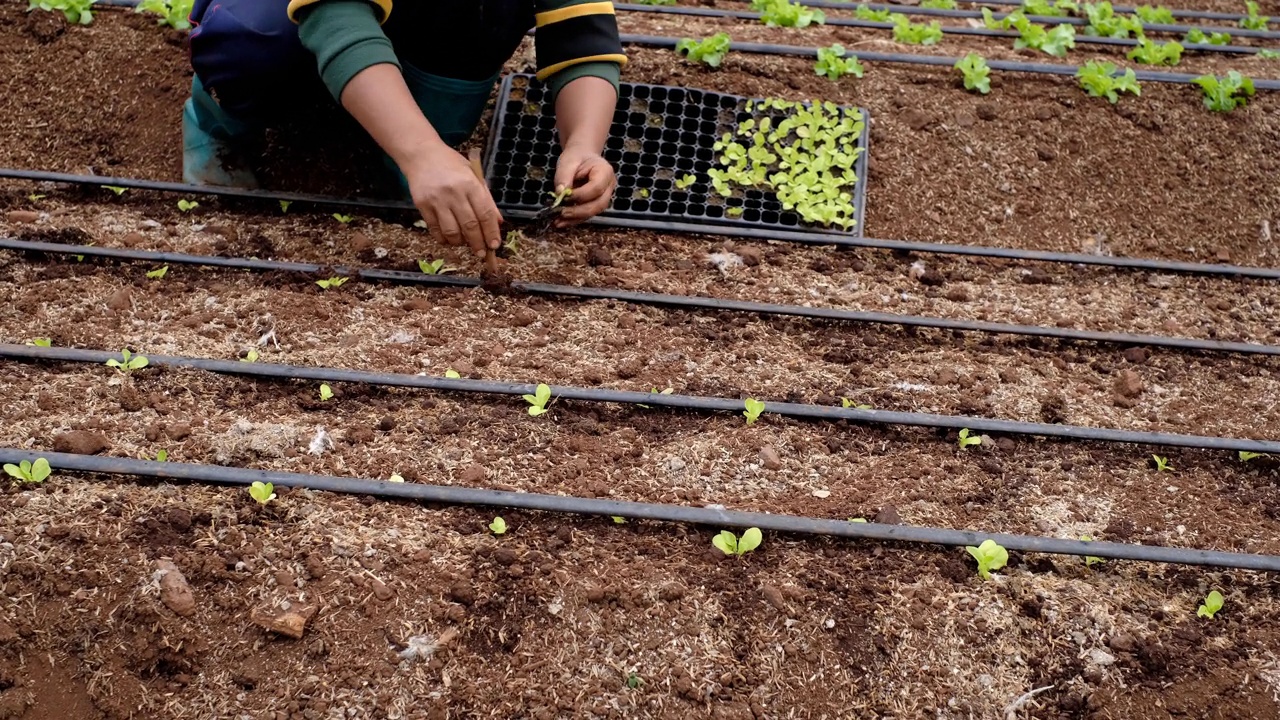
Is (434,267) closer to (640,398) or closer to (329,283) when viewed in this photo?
(329,283)

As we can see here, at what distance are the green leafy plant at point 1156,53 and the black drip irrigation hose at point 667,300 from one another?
1292 mm

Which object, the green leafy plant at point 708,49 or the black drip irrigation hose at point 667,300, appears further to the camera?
the green leafy plant at point 708,49

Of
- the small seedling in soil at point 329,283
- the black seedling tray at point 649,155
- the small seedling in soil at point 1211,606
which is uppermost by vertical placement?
the black seedling tray at point 649,155

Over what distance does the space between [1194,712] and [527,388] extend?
146 centimetres

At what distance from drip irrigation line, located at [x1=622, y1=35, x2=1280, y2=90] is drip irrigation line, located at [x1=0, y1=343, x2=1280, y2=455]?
1.55 meters

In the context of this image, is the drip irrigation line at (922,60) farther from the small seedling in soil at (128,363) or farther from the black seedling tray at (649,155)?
the small seedling in soil at (128,363)

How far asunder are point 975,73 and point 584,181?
1580 mm

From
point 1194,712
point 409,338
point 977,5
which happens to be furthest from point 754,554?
point 977,5

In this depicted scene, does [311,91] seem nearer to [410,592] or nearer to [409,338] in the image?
[409,338]

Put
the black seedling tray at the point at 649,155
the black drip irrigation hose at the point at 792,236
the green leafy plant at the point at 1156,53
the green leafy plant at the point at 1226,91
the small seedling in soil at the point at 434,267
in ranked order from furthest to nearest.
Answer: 1. the green leafy plant at the point at 1156,53
2. the green leafy plant at the point at 1226,91
3. the black seedling tray at the point at 649,155
4. the black drip irrigation hose at the point at 792,236
5. the small seedling in soil at the point at 434,267

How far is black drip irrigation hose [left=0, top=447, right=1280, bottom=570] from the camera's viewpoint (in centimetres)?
194

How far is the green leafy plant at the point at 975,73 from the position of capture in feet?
10.6

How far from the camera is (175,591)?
1.76 m

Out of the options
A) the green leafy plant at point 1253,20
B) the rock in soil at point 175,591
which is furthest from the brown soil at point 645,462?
the green leafy plant at point 1253,20
